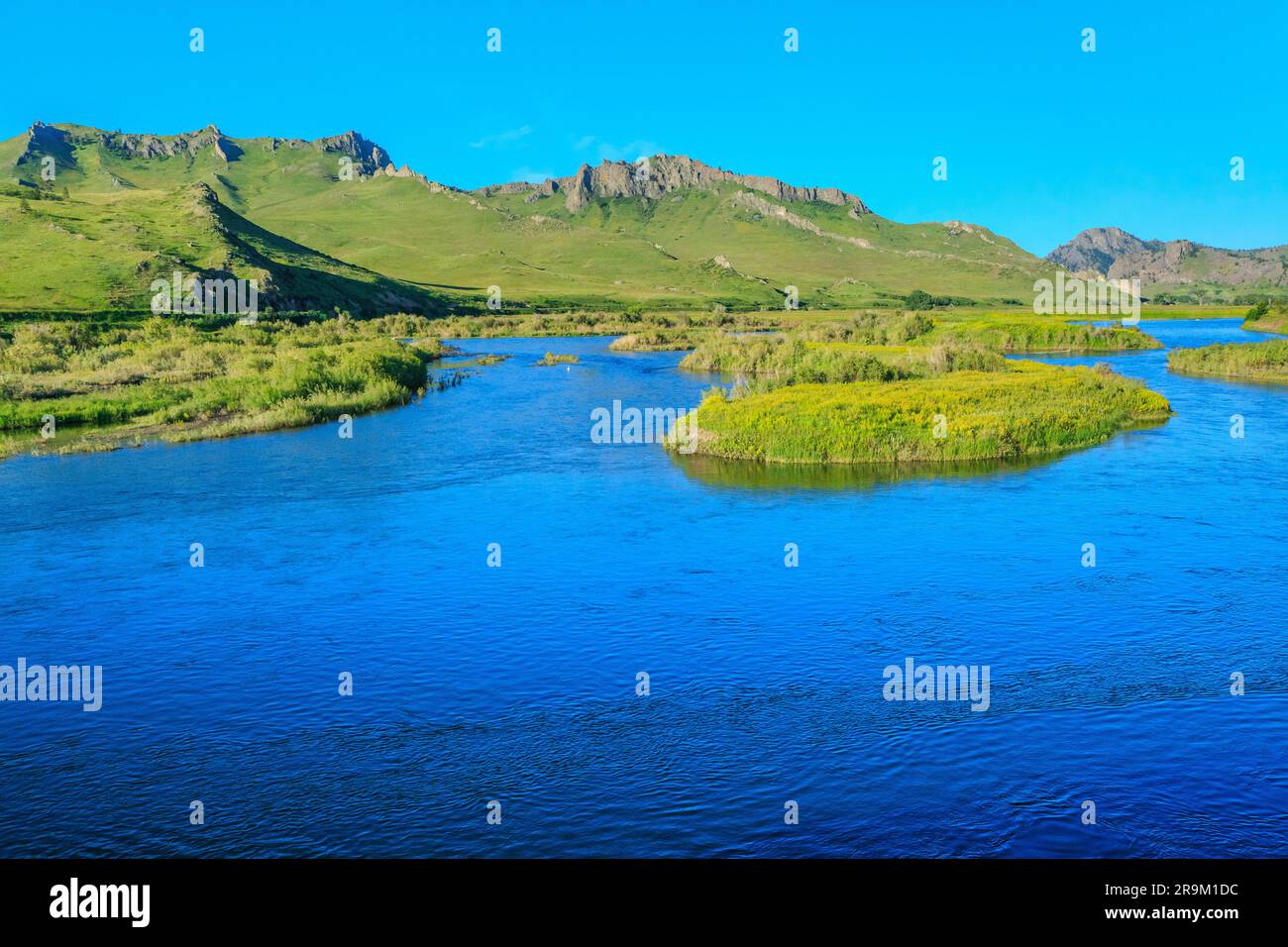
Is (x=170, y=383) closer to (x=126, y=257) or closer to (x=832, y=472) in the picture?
(x=832, y=472)

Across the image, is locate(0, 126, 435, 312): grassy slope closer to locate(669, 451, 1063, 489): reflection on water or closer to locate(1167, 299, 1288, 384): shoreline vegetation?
locate(669, 451, 1063, 489): reflection on water

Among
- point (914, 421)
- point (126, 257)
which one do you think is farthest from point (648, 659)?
point (126, 257)

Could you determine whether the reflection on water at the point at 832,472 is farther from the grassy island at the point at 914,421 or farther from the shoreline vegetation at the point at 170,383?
the shoreline vegetation at the point at 170,383

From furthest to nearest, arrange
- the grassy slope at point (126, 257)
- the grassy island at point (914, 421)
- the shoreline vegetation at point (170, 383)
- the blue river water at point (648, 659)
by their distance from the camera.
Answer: the grassy slope at point (126, 257), the shoreline vegetation at point (170, 383), the grassy island at point (914, 421), the blue river water at point (648, 659)

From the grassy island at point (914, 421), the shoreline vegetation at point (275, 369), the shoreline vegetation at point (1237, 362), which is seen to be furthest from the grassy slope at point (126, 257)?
the shoreline vegetation at point (1237, 362)

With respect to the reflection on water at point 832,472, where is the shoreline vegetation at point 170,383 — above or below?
above
